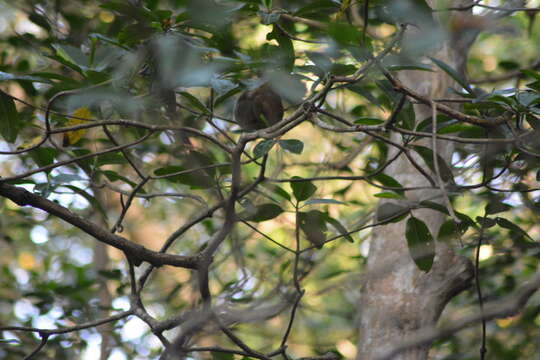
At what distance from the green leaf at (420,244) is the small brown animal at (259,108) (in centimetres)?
32

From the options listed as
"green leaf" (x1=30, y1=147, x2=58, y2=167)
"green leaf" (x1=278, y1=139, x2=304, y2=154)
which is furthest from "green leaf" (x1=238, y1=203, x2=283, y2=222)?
"green leaf" (x1=30, y1=147, x2=58, y2=167)

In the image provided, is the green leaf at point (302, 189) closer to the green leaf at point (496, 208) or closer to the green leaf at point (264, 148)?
the green leaf at point (264, 148)

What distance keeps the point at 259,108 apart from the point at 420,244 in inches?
15.3

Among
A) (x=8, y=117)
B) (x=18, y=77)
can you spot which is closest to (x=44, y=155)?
(x=8, y=117)

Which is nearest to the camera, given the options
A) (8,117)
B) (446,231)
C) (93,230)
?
(93,230)

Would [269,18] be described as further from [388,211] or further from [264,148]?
[388,211]

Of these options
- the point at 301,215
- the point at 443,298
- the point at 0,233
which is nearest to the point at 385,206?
the point at 301,215

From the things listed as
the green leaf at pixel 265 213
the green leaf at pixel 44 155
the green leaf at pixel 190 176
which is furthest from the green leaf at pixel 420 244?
the green leaf at pixel 44 155

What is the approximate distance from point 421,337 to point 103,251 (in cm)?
216

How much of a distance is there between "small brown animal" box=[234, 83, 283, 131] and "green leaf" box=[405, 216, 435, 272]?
320 millimetres

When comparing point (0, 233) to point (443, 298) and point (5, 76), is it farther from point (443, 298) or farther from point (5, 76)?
point (443, 298)

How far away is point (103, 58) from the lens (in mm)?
1080

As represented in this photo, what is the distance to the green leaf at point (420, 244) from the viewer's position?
1.02 m

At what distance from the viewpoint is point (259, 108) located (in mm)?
1058
